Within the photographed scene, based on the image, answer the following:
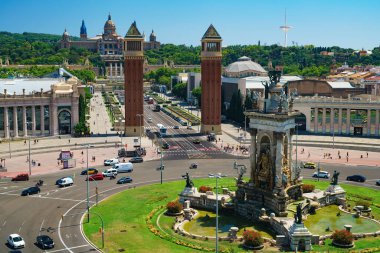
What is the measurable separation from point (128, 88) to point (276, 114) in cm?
8204

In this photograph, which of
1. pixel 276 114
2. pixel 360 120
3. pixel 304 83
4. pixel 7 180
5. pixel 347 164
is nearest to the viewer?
pixel 276 114

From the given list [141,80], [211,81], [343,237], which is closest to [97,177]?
[343,237]

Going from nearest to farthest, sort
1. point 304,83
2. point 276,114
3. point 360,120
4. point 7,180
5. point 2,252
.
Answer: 1. point 2,252
2. point 276,114
3. point 7,180
4. point 360,120
5. point 304,83

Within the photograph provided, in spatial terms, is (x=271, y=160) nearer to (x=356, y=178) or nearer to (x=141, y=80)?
(x=356, y=178)

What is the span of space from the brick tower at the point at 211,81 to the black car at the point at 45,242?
3586 inches

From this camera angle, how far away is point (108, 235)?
58.7m

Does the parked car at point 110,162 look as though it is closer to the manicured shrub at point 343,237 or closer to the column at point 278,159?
the column at point 278,159

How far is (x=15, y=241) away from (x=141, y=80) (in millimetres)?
89335

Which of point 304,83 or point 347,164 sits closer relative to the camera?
point 347,164

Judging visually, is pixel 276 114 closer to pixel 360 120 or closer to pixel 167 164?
pixel 167 164

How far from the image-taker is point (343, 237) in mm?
53844

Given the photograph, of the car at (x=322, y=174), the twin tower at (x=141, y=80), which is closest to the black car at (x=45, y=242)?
the car at (x=322, y=174)

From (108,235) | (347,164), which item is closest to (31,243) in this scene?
(108,235)

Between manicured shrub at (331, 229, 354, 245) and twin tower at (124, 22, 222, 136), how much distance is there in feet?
282
